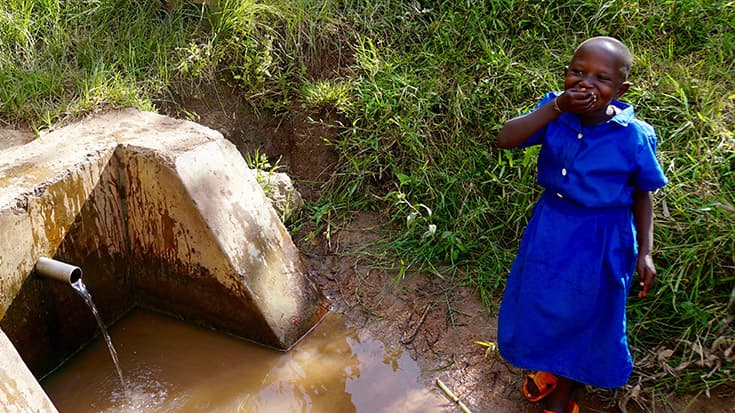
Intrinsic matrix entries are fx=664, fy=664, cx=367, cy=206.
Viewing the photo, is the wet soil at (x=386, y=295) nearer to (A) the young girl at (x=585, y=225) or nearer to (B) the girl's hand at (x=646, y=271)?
(A) the young girl at (x=585, y=225)

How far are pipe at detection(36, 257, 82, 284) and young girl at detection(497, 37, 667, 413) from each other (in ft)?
5.21

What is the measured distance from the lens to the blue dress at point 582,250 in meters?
2.08

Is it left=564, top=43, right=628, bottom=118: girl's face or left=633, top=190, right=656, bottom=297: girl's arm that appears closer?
left=564, top=43, right=628, bottom=118: girl's face

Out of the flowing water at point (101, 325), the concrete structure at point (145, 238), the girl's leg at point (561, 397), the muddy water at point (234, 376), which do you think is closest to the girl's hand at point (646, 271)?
the girl's leg at point (561, 397)

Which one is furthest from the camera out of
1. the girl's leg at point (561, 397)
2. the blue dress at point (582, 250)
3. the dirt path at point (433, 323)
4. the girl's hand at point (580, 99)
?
the dirt path at point (433, 323)

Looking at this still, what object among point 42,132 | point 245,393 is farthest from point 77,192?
point 245,393

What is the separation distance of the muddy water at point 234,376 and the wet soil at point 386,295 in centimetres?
12

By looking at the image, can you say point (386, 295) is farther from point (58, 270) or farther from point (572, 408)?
point (58, 270)

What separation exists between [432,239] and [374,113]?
0.81 meters

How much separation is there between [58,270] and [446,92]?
2.08m

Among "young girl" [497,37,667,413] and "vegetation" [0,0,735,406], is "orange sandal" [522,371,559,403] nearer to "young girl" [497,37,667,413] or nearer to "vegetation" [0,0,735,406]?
"young girl" [497,37,667,413]

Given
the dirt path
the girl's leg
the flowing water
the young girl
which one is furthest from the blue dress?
the flowing water

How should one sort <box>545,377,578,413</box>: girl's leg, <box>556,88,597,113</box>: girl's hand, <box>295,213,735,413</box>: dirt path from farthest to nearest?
<box>295,213,735,413</box>: dirt path < <box>545,377,578,413</box>: girl's leg < <box>556,88,597,113</box>: girl's hand

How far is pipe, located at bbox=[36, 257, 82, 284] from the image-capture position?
242 centimetres
